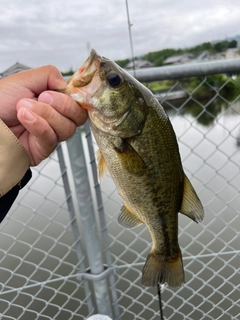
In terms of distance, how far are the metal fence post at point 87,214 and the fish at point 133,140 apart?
328 millimetres

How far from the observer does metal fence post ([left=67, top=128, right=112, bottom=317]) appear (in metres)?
1.21

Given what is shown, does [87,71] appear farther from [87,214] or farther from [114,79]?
[87,214]

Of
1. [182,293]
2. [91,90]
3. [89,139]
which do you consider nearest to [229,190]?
[182,293]

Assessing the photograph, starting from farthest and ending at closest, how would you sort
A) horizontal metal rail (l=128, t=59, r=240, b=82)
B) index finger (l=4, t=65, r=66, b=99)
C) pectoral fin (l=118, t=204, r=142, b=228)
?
horizontal metal rail (l=128, t=59, r=240, b=82), pectoral fin (l=118, t=204, r=142, b=228), index finger (l=4, t=65, r=66, b=99)

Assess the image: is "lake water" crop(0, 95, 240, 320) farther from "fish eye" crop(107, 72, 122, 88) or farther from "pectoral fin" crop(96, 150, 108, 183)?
"fish eye" crop(107, 72, 122, 88)

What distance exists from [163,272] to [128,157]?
405 mm

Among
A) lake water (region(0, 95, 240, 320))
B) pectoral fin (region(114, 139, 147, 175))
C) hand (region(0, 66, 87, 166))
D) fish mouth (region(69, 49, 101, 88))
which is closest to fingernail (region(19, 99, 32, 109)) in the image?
hand (region(0, 66, 87, 166))

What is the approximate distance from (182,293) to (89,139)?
50.4 inches

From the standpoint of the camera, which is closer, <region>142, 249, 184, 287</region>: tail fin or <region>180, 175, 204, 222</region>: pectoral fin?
<region>180, 175, 204, 222</region>: pectoral fin

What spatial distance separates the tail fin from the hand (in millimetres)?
473

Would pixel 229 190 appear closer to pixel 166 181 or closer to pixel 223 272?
pixel 223 272

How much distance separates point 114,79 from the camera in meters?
0.79

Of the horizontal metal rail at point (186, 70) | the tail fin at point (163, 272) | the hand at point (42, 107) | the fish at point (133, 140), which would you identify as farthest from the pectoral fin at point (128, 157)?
the horizontal metal rail at point (186, 70)

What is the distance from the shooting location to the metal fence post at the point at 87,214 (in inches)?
47.4
